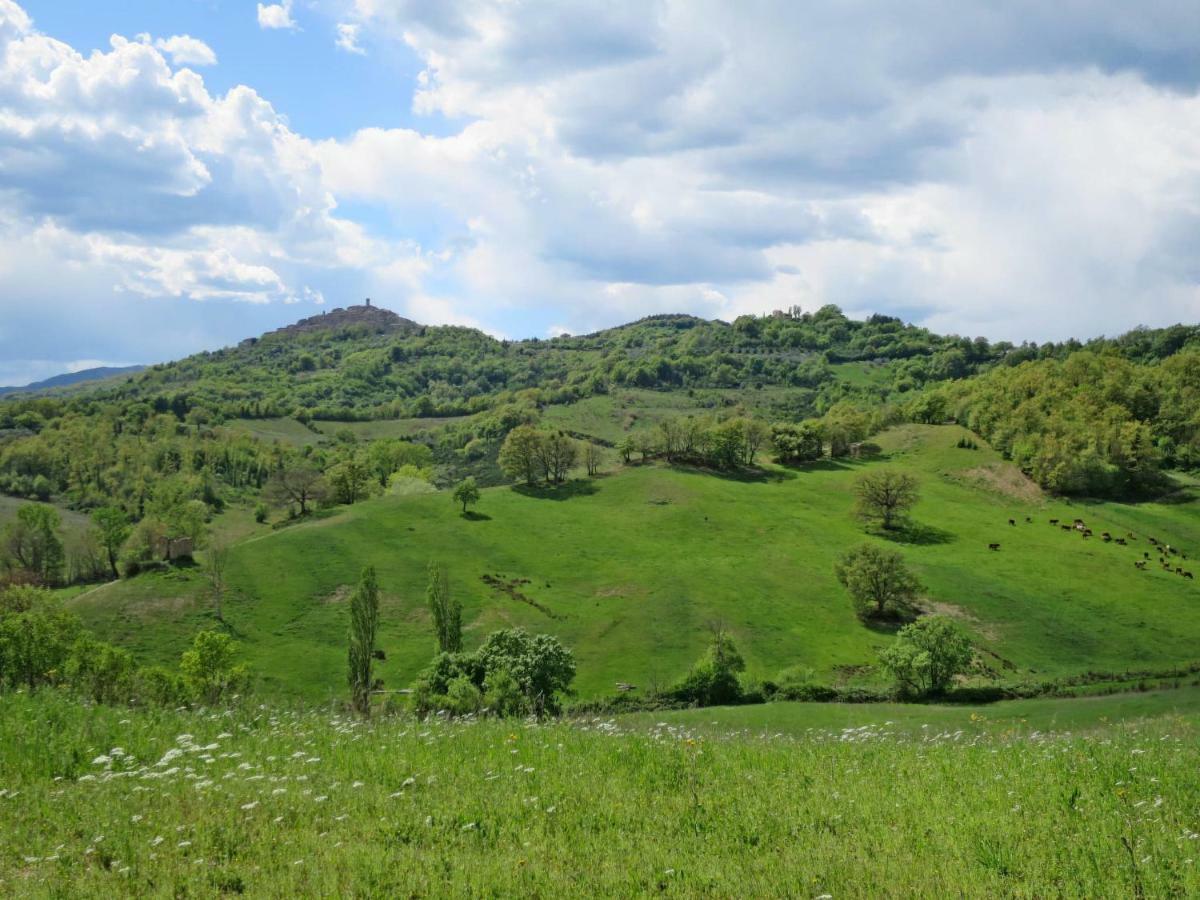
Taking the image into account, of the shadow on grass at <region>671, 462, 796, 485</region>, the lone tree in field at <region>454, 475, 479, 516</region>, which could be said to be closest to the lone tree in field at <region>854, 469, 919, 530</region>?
the shadow on grass at <region>671, 462, 796, 485</region>

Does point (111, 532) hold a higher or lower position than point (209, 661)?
higher

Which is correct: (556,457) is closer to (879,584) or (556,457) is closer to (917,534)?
(917,534)

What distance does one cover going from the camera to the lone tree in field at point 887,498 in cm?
12256

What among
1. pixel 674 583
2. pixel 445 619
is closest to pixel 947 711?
pixel 674 583

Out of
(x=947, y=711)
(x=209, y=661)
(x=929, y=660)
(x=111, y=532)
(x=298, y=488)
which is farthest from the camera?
(x=298, y=488)

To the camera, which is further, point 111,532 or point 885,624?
point 111,532

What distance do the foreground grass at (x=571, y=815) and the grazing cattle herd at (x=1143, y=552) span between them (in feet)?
369

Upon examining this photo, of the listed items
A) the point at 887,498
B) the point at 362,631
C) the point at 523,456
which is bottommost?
the point at 362,631

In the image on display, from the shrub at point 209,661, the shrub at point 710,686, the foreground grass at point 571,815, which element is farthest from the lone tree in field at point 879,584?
the foreground grass at point 571,815

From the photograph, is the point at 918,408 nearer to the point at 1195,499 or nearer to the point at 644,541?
the point at 1195,499

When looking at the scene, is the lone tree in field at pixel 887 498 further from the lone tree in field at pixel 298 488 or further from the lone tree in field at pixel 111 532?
the lone tree in field at pixel 111 532

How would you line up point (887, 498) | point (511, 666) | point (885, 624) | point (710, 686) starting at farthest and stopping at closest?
point (887, 498) → point (885, 624) → point (710, 686) → point (511, 666)

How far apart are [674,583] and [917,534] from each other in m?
45.8

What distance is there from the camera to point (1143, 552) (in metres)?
108
